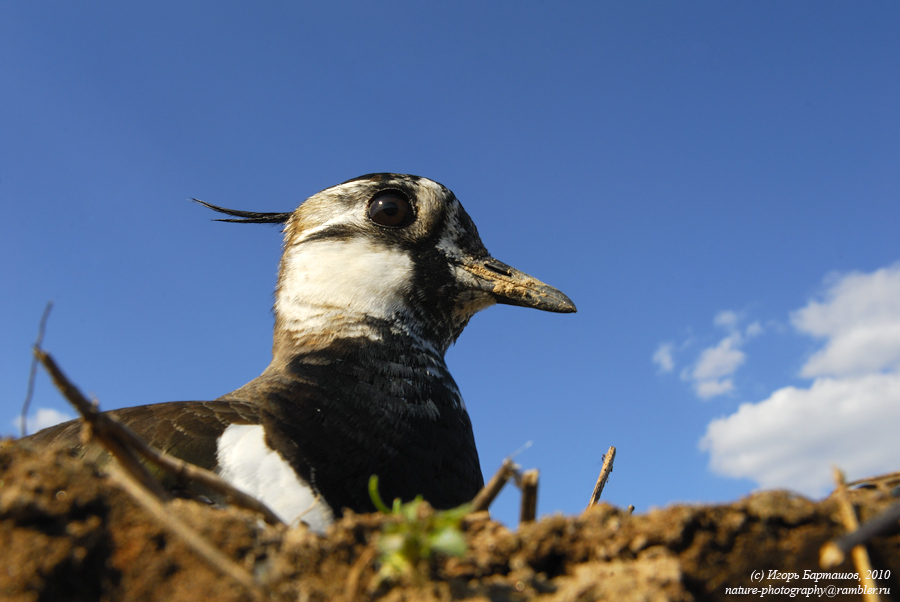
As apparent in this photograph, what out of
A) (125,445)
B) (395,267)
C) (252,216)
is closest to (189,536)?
(125,445)

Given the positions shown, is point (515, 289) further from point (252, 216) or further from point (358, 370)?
point (252, 216)

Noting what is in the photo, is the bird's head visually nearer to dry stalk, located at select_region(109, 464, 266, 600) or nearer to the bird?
the bird

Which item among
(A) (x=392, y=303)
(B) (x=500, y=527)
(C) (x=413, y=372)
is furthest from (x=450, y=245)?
(B) (x=500, y=527)

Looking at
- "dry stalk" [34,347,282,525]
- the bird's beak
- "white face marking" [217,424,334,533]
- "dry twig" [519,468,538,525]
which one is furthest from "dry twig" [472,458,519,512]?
the bird's beak

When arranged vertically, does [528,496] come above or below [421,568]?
above

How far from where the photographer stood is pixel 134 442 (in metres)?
1.48

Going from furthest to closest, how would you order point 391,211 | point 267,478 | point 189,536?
point 391,211 → point 267,478 → point 189,536

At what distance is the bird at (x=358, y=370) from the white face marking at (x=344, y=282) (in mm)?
10

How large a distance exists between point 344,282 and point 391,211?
2.18ft

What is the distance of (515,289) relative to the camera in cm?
482

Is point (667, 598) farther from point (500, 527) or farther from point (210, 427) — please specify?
point (210, 427)

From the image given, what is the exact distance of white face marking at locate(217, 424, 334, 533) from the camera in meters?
2.77

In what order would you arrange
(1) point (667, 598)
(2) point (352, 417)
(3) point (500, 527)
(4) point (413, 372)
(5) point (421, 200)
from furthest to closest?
1. (5) point (421, 200)
2. (4) point (413, 372)
3. (2) point (352, 417)
4. (3) point (500, 527)
5. (1) point (667, 598)

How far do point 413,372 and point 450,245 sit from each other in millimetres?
1260
